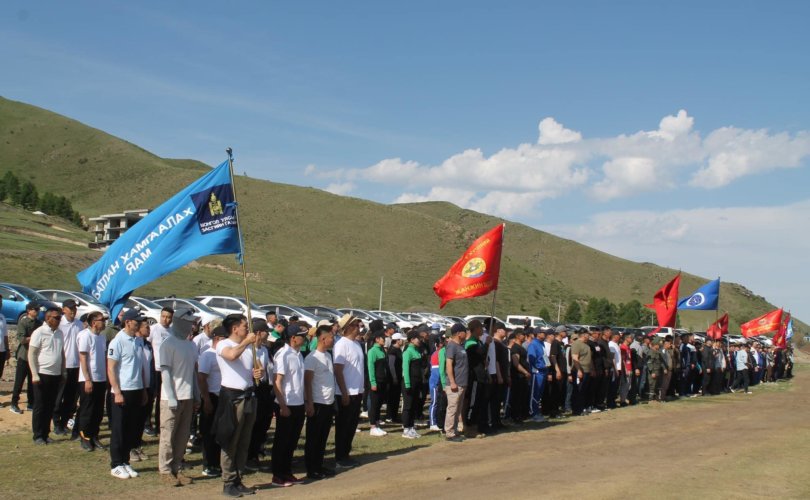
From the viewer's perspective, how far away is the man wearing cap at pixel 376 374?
41.1ft

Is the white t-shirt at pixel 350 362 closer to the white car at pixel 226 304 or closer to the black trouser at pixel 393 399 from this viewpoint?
the black trouser at pixel 393 399

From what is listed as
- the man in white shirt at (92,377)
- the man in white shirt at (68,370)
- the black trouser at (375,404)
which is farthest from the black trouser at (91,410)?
the black trouser at (375,404)

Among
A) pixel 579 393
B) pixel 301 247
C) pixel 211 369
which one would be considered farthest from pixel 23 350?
pixel 301 247

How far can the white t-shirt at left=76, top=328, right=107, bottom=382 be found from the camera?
990cm

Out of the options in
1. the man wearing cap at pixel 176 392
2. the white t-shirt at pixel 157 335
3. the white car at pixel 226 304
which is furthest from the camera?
the white car at pixel 226 304

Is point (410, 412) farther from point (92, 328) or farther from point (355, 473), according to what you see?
point (92, 328)

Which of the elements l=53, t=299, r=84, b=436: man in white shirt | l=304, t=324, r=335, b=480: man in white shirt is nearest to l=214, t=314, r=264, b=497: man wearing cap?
l=304, t=324, r=335, b=480: man in white shirt

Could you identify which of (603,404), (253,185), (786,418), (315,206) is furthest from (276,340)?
(253,185)

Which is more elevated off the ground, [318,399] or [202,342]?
[202,342]

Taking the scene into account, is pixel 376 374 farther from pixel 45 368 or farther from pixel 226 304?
pixel 226 304

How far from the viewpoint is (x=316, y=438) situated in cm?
927

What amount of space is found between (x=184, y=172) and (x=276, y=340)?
108268mm

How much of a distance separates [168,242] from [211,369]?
1.54 meters

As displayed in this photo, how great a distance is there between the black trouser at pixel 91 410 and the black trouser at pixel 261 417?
81.1 inches
